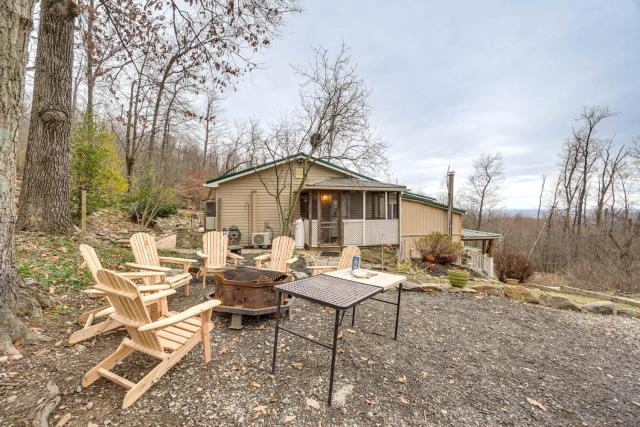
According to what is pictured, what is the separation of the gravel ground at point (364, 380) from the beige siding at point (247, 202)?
25.8 ft

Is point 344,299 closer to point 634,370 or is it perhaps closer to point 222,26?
point 634,370

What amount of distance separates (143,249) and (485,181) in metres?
26.1

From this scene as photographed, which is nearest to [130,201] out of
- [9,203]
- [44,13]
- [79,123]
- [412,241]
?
[79,123]

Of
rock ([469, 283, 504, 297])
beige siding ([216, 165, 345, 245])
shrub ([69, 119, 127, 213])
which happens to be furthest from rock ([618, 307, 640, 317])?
shrub ([69, 119, 127, 213])

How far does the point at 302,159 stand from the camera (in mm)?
11227

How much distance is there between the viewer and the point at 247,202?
11164mm

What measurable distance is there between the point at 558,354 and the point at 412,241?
9.20 meters

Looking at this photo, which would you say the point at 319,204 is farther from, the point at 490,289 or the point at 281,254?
the point at 490,289

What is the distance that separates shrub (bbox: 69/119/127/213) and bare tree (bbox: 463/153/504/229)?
80.9ft

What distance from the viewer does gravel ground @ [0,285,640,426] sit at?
1.96 meters

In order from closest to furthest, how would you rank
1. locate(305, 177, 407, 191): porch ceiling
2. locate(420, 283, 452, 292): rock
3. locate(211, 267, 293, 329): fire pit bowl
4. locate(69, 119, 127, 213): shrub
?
locate(211, 267, 293, 329): fire pit bowl, locate(420, 283, 452, 292): rock, locate(69, 119, 127, 213): shrub, locate(305, 177, 407, 191): porch ceiling

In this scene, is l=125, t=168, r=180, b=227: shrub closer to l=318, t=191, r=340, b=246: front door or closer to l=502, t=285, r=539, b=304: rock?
l=318, t=191, r=340, b=246: front door

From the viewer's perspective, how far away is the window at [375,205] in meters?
11.6

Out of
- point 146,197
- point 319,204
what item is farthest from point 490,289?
point 146,197
